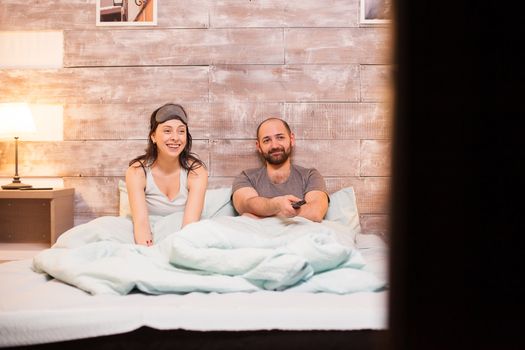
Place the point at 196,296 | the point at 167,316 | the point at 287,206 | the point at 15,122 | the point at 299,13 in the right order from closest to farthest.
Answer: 1. the point at 167,316
2. the point at 196,296
3. the point at 287,206
4. the point at 15,122
5. the point at 299,13

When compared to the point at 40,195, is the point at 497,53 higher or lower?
higher

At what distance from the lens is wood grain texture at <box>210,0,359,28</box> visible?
2.75 metres

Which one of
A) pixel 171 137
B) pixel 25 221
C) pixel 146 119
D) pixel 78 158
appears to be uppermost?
pixel 146 119

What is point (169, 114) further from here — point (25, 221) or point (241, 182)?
point (25, 221)

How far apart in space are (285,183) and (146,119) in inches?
34.5

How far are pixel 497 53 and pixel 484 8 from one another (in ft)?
0.08

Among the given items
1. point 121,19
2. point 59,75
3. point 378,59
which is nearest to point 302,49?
point 378,59

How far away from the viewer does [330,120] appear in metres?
2.76

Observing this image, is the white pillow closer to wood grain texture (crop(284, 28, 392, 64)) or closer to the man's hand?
the man's hand

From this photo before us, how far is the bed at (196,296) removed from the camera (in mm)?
1124

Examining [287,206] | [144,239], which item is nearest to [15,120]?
[144,239]

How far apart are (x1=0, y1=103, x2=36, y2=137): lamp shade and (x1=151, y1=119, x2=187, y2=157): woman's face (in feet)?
2.27

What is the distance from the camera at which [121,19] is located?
2793mm

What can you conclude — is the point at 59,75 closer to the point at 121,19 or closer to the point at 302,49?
the point at 121,19
